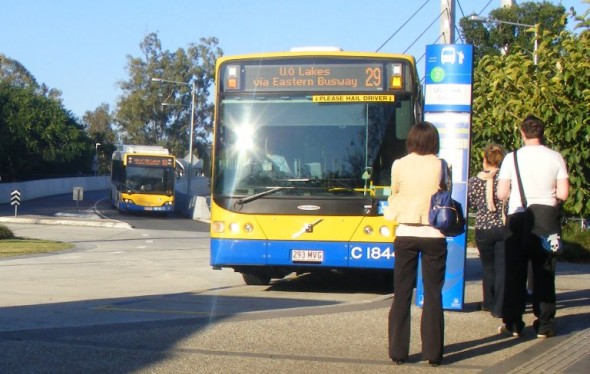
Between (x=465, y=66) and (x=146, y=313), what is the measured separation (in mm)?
4194

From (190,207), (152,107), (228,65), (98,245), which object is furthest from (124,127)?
(228,65)

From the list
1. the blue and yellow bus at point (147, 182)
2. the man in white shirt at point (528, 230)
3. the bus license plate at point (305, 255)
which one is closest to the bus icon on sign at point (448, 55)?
the man in white shirt at point (528, 230)

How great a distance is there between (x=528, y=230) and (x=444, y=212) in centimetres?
164

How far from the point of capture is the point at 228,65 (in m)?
12.4

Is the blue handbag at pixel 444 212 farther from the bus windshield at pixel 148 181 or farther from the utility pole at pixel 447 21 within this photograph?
the bus windshield at pixel 148 181

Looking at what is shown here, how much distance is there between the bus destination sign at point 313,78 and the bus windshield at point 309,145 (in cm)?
18

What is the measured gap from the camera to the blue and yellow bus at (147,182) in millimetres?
47250

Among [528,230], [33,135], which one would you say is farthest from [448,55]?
[33,135]

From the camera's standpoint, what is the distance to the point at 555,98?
15719 mm

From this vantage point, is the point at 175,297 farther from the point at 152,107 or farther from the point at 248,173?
the point at 152,107

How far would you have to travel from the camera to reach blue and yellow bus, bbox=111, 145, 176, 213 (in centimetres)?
4725

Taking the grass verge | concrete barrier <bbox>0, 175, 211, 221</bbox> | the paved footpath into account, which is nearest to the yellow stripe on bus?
the paved footpath

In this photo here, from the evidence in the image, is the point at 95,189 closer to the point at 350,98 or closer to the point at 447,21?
the point at 447,21

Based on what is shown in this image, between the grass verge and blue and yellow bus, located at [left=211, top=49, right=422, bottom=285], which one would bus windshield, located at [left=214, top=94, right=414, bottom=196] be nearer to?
blue and yellow bus, located at [left=211, top=49, right=422, bottom=285]
